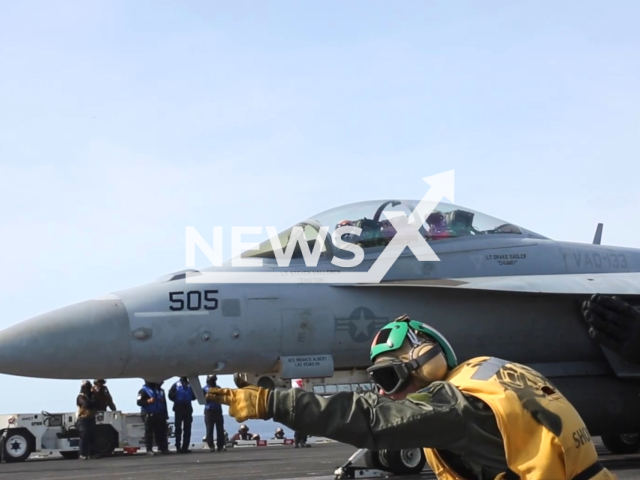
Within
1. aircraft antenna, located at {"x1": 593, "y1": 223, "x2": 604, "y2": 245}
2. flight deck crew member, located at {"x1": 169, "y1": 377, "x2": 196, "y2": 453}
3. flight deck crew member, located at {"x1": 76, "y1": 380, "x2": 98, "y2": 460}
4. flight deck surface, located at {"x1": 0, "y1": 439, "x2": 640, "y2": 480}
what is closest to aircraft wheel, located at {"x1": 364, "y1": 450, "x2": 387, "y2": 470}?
flight deck surface, located at {"x1": 0, "y1": 439, "x2": 640, "y2": 480}

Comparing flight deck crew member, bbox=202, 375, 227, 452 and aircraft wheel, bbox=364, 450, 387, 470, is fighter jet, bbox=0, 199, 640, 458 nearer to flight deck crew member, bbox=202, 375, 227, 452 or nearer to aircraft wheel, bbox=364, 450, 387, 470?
aircraft wheel, bbox=364, 450, 387, 470

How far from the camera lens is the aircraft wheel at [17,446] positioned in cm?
1738

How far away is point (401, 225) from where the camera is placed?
11570 millimetres

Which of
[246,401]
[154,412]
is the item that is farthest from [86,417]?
[246,401]

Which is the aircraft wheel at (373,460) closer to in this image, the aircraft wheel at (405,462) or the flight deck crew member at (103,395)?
the aircraft wheel at (405,462)

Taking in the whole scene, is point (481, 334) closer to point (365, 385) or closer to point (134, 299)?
point (365, 385)

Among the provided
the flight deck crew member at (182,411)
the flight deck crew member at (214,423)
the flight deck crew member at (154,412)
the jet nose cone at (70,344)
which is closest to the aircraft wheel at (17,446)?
the flight deck crew member at (154,412)

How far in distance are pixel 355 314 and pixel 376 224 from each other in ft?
3.85

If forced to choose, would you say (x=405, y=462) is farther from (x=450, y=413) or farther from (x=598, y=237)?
(x=450, y=413)

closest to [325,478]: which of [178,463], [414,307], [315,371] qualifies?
[315,371]

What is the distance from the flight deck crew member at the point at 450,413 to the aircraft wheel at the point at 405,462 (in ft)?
23.1

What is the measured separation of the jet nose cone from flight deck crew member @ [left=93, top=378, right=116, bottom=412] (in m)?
7.72

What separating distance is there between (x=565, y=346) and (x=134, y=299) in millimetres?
5443

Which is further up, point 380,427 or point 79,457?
point 380,427
